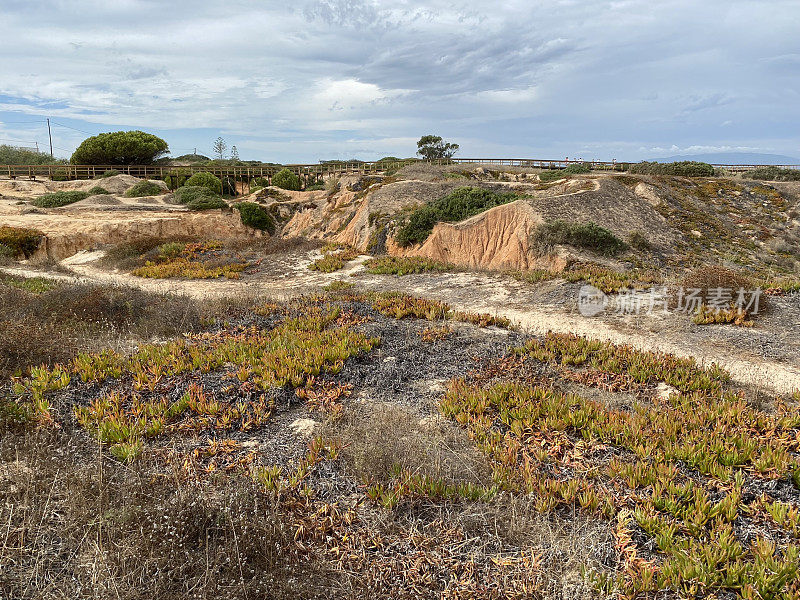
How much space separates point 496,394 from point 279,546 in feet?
11.5

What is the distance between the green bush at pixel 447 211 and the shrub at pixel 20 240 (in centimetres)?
1793

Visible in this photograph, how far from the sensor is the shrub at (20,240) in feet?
72.3

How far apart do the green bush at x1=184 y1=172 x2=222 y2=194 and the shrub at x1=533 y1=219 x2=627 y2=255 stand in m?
30.5

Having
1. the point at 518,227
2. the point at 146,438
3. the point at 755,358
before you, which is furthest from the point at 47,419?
the point at 518,227

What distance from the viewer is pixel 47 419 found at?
18.7 ft

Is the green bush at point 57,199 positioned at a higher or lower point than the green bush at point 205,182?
lower

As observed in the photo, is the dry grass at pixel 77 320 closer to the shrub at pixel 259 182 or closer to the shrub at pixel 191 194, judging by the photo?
the shrub at pixel 191 194

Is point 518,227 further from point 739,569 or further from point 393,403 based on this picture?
point 739,569

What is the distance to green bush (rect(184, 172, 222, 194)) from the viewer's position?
128 feet

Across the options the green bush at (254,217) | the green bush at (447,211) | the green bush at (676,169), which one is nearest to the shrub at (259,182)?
the green bush at (254,217)

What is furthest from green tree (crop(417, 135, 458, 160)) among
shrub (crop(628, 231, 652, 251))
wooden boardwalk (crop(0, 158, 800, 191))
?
shrub (crop(628, 231, 652, 251))

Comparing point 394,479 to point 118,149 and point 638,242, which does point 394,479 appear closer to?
point 638,242

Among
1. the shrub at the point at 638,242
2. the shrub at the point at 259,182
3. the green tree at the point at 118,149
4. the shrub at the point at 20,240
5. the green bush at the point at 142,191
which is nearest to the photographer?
the shrub at the point at 638,242

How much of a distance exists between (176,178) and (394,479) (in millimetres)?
46139
